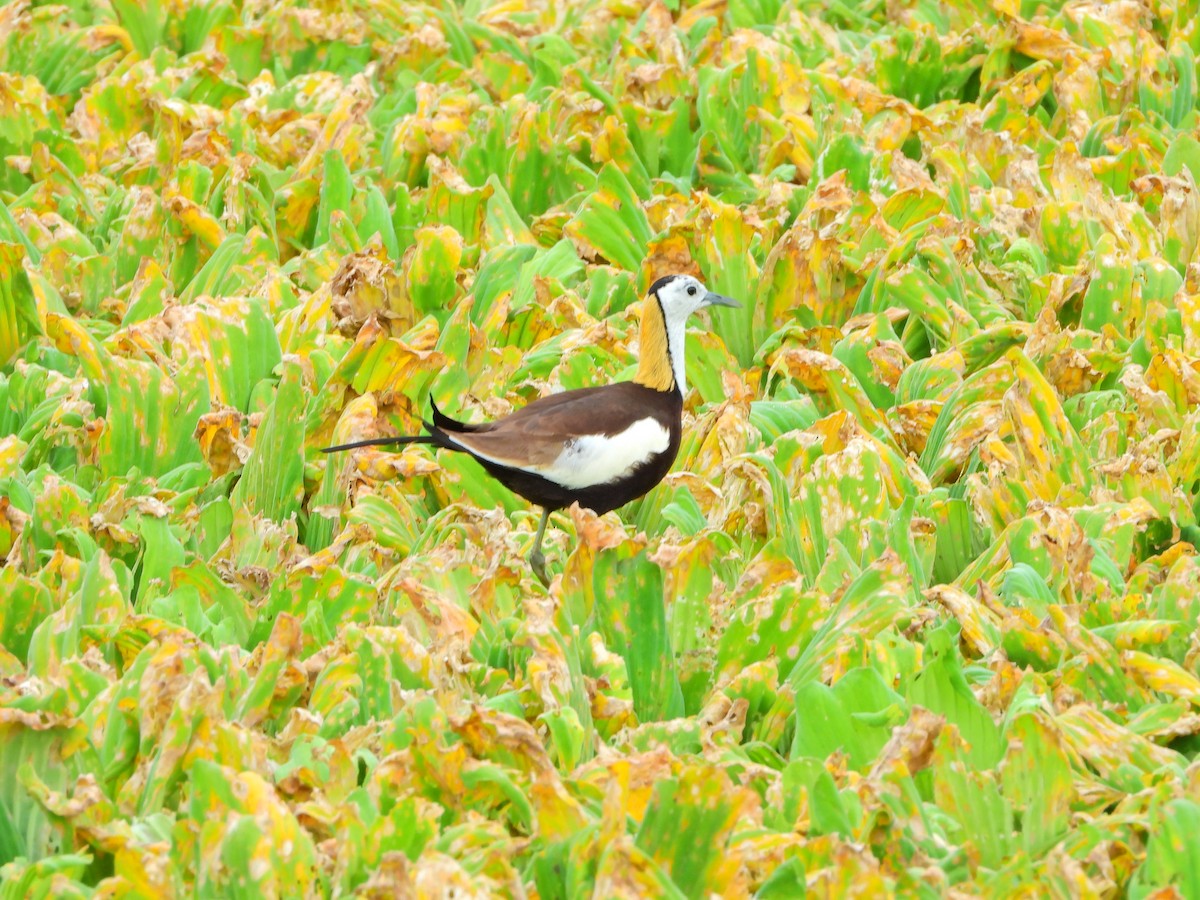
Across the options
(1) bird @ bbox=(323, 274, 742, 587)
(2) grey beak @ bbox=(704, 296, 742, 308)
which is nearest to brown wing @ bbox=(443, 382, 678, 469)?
(1) bird @ bbox=(323, 274, 742, 587)

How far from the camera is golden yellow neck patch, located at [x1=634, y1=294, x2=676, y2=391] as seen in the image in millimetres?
4520

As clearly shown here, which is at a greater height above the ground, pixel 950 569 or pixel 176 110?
pixel 176 110

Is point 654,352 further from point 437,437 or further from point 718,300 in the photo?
point 437,437

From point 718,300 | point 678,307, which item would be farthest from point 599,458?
point 718,300

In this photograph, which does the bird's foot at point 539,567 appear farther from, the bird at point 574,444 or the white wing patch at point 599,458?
the white wing patch at point 599,458

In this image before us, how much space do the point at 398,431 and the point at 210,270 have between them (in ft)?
3.51

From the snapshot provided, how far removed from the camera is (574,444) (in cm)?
415

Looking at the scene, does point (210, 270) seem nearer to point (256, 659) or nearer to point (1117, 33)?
point (256, 659)

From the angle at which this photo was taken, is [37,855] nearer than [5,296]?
Yes

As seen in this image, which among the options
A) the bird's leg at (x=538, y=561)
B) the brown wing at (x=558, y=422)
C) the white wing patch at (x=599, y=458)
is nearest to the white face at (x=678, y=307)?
the brown wing at (x=558, y=422)

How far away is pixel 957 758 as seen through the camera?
292 cm

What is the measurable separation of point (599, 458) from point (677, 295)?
0.68 meters

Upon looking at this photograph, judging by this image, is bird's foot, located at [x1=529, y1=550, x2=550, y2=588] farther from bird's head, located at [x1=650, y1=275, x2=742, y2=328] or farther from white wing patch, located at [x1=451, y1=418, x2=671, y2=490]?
bird's head, located at [x1=650, y1=275, x2=742, y2=328]

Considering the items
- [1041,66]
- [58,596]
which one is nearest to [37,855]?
[58,596]
